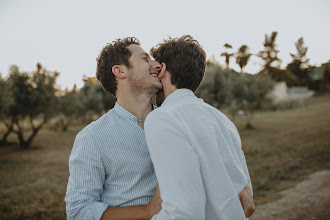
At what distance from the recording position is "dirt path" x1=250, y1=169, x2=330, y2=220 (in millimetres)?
5617

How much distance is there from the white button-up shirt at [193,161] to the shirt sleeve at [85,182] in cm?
62

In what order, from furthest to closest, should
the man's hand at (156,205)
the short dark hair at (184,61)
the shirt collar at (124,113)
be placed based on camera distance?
the shirt collar at (124,113)
the short dark hair at (184,61)
the man's hand at (156,205)

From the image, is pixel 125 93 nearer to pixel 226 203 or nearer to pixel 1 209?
pixel 226 203

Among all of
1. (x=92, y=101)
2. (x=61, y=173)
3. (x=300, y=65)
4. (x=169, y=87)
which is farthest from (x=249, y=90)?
(x=300, y=65)

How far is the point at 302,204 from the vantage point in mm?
6215

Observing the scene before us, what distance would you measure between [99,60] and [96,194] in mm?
1419

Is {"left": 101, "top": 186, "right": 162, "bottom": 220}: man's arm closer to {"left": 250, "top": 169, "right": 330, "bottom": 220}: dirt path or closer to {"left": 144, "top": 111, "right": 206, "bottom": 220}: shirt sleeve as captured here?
{"left": 144, "top": 111, "right": 206, "bottom": 220}: shirt sleeve

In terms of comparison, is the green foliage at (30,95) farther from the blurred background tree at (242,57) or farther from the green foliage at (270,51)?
the green foliage at (270,51)

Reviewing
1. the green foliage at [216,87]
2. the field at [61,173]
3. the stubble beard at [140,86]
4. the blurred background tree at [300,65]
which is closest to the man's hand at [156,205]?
the stubble beard at [140,86]

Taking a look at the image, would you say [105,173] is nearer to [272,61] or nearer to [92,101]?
[92,101]

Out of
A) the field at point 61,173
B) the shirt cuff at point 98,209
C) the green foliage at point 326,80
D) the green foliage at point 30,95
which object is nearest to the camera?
the shirt cuff at point 98,209

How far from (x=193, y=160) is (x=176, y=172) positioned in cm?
12

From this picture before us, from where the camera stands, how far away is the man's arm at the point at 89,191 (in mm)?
1907

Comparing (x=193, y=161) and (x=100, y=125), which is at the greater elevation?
(x=100, y=125)
